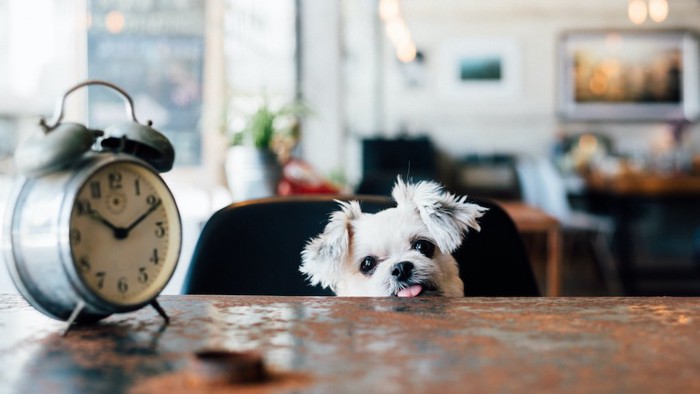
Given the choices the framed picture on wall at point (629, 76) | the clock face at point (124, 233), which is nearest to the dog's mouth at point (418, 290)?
the clock face at point (124, 233)

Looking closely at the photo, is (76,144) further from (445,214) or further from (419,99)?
(419,99)

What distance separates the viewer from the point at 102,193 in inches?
31.6

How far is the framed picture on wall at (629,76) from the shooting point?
844 cm

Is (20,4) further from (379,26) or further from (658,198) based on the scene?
(379,26)

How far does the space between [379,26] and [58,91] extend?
5456 mm

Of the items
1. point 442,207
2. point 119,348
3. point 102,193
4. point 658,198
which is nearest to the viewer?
point 119,348

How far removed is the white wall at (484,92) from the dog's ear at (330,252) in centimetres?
718

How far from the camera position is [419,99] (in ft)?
28.3

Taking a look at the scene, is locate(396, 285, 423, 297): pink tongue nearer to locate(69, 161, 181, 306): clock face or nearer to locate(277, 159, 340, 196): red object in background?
locate(69, 161, 181, 306): clock face

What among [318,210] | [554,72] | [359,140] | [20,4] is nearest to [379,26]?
[359,140]

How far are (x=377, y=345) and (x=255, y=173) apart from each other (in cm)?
267

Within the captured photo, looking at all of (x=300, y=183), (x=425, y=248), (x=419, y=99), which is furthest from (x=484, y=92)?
(x=425, y=248)

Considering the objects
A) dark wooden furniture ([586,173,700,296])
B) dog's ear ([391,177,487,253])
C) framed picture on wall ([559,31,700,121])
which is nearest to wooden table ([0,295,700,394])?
dog's ear ([391,177,487,253])

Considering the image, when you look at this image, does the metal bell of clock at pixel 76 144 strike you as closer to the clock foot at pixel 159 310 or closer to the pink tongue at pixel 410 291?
the clock foot at pixel 159 310
